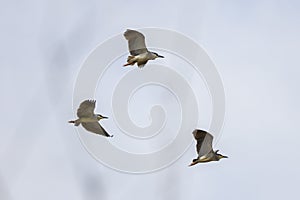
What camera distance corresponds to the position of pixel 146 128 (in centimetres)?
930

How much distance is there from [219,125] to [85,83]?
2.27 meters

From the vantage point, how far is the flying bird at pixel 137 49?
11172 millimetres

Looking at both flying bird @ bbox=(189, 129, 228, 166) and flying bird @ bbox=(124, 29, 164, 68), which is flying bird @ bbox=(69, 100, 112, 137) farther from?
flying bird @ bbox=(189, 129, 228, 166)

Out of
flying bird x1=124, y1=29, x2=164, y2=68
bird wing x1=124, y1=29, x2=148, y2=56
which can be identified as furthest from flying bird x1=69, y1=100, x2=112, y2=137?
bird wing x1=124, y1=29, x2=148, y2=56

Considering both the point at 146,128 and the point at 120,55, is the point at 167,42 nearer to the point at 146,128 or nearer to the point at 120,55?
the point at 120,55

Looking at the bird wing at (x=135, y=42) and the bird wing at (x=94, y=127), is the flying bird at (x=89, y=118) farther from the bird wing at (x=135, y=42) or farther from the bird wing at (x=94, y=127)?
the bird wing at (x=135, y=42)

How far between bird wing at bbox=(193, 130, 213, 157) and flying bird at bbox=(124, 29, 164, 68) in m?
1.96

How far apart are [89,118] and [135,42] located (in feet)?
5.85

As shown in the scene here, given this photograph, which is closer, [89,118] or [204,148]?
[89,118]

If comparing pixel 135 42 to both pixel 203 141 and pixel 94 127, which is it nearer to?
pixel 94 127

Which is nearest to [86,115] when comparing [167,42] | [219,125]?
[167,42]

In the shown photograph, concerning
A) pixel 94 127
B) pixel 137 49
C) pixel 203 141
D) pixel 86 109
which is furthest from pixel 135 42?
pixel 203 141

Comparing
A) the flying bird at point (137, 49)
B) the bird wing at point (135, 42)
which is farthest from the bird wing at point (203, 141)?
the bird wing at point (135, 42)

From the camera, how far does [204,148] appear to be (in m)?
11.0
